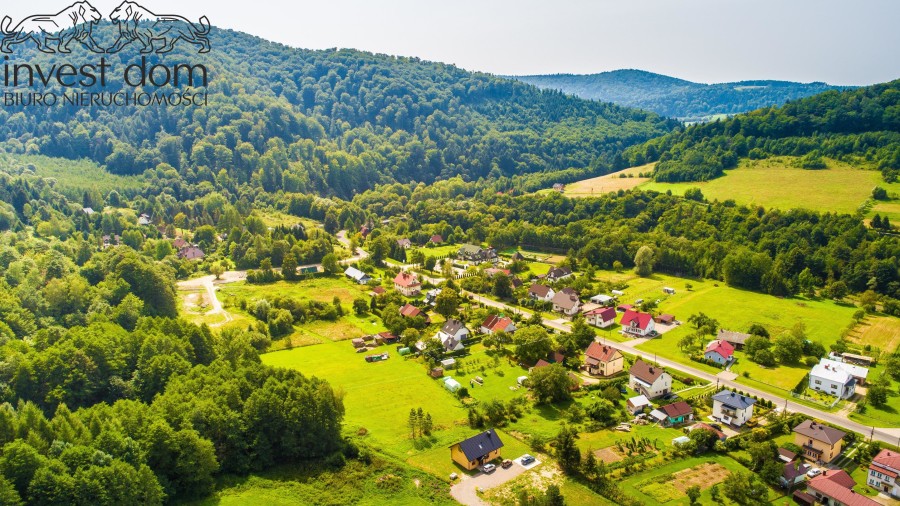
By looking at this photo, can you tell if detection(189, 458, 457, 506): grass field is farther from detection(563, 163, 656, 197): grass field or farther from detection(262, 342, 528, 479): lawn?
detection(563, 163, 656, 197): grass field

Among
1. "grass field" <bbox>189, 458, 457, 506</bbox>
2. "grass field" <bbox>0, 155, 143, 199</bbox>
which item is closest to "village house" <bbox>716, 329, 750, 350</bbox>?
"grass field" <bbox>189, 458, 457, 506</bbox>

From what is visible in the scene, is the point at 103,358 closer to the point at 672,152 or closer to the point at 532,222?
the point at 532,222

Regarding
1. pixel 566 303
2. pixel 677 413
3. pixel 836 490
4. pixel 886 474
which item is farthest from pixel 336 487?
pixel 566 303

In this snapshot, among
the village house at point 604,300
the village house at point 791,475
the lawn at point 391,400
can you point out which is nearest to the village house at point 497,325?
the lawn at point 391,400

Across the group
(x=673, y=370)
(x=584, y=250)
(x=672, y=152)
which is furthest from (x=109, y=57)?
(x=673, y=370)

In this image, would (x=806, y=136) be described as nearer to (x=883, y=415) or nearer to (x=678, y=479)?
(x=883, y=415)

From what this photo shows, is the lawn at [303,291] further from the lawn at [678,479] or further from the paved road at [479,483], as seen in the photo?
the lawn at [678,479]
